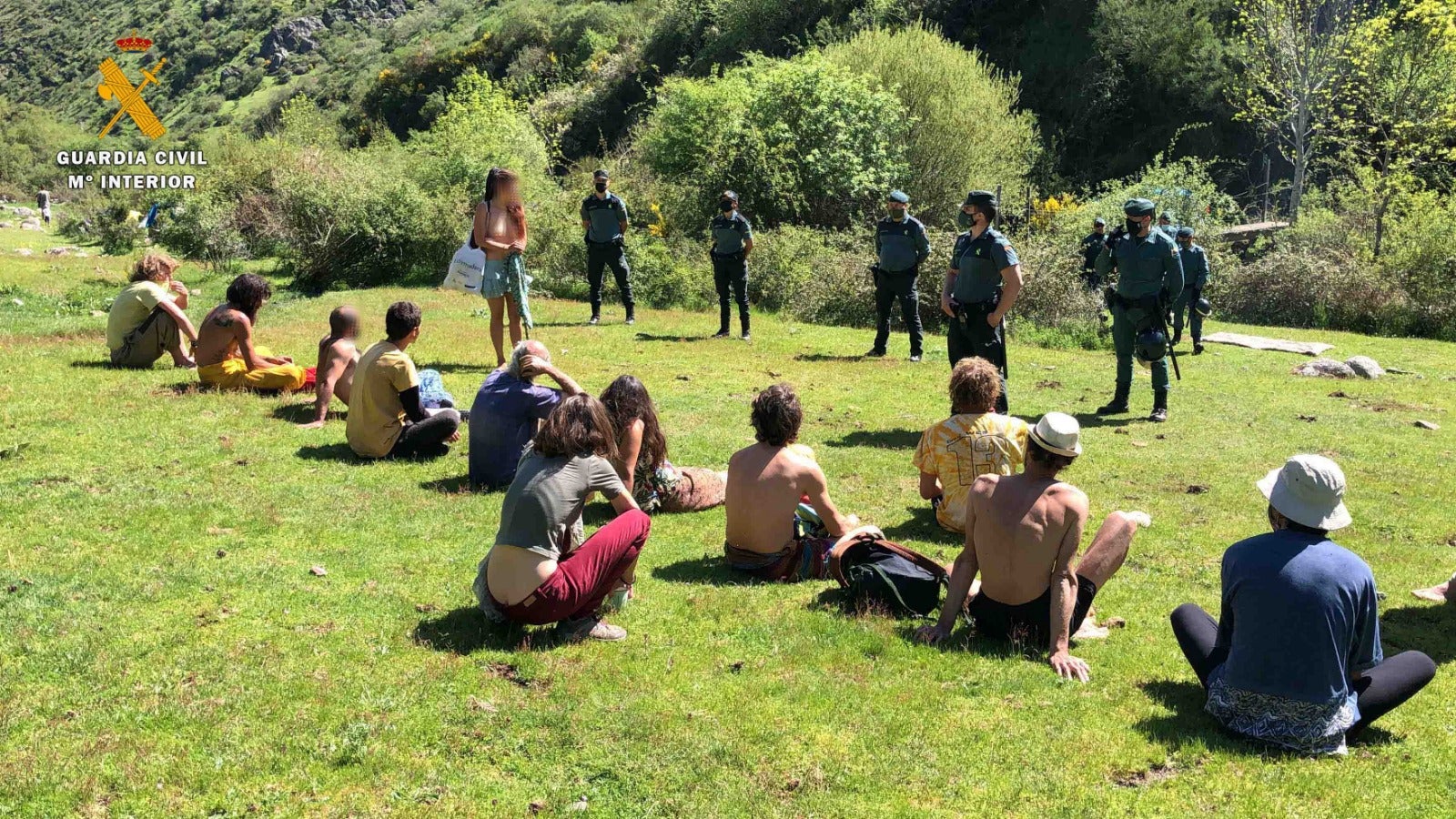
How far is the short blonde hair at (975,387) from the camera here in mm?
7414

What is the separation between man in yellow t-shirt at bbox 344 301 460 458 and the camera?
8797mm

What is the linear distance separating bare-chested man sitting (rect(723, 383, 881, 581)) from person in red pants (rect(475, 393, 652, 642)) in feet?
3.62

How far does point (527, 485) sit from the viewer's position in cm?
539

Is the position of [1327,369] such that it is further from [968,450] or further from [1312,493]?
[1312,493]

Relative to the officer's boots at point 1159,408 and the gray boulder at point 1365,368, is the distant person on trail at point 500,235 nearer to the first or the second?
the officer's boots at point 1159,408

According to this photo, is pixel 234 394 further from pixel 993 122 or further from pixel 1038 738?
pixel 993 122

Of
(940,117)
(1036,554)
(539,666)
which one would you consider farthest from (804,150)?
(539,666)

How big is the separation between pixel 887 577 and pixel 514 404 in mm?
3490

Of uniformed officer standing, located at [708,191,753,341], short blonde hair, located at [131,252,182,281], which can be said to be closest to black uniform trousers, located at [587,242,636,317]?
uniformed officer standing, located at [708,191,753,341]

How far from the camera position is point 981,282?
10.8m

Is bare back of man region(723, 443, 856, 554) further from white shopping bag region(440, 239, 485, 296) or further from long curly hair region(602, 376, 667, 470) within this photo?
white shopping bag region(440, 239, 485, 296)

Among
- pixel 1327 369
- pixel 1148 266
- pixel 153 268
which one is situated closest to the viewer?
pixel 1148 266

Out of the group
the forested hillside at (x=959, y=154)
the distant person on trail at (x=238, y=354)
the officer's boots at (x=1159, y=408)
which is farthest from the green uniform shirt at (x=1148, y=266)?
the distant person on trail at (x=238, y=354)

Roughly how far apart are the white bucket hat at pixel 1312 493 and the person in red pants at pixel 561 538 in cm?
316
